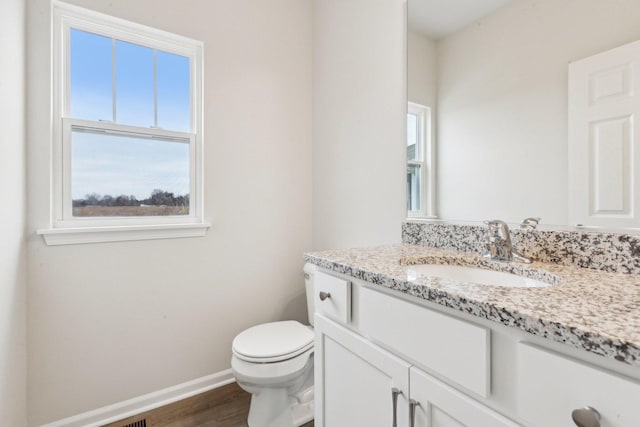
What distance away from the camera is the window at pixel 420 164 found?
144 centimetres

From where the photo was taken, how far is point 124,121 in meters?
1.70

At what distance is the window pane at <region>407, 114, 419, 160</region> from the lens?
4.88 feet

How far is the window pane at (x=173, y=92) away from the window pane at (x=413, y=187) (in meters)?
1.32

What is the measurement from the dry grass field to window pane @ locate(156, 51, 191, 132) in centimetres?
47

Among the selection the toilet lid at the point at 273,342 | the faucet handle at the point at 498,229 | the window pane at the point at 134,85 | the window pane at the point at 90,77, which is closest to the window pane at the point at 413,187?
the faucet handle at the point at 498,229

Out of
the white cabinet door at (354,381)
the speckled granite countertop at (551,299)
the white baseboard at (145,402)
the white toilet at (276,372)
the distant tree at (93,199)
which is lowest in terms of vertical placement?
the white baseboard at (145,402)

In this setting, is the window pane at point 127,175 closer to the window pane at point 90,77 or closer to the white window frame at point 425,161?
the window pane at point 90,77

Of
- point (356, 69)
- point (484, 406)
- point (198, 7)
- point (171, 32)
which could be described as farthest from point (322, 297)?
point (198, 7)

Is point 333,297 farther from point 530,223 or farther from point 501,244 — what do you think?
point 530,223

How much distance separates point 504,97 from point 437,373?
1.01 meters

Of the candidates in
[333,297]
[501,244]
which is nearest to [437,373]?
[333,297]

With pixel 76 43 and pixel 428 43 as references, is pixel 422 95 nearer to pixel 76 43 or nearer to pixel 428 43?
pixel 428 43

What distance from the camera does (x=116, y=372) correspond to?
1.62 meters

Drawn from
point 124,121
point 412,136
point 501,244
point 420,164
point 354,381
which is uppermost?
point 124,121
